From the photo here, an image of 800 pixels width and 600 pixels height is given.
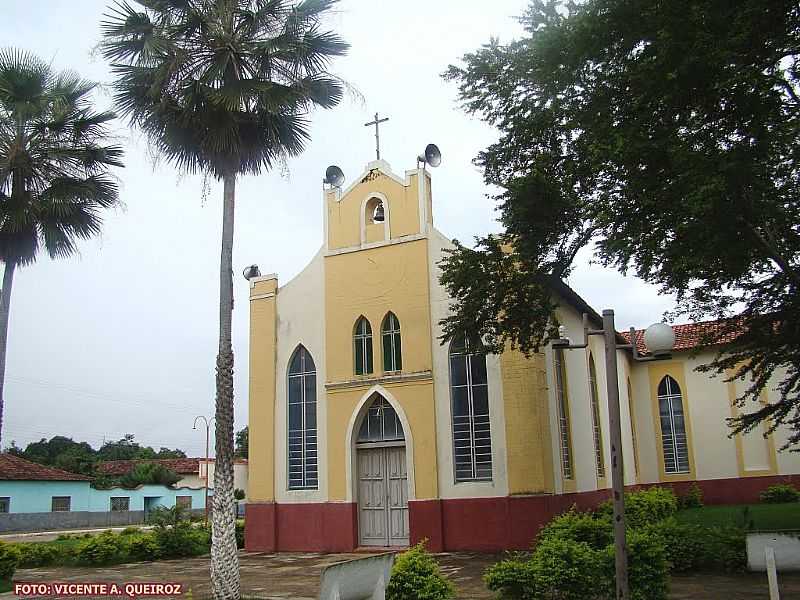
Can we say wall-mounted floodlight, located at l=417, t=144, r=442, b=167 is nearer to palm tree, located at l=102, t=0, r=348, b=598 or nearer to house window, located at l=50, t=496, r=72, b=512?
palm tree, located at l=102, t=0, r=348, b=598

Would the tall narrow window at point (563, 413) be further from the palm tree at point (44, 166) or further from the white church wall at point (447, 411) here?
the palm tree at point (44, 166)

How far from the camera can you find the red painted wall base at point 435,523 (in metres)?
16.9

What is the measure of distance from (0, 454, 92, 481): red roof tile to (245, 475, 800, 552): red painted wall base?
97.3 feet

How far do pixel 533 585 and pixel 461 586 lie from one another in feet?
10.4

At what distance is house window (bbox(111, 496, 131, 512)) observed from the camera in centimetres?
5166

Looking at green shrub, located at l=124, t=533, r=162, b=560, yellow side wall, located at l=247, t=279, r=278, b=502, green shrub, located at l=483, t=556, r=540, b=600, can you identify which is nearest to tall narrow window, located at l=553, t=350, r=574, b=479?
yellow side wall, located at l=247, t=279, r=278, b=502

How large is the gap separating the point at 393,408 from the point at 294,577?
5.04 m

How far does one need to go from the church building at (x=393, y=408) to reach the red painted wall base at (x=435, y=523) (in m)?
0.03

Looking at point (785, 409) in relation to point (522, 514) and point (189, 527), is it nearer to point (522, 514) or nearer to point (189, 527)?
point (522, 514)

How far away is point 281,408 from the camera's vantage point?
791 inches

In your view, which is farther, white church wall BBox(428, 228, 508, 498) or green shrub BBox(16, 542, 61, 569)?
green shrub BBox(16, 542, 61, 569)

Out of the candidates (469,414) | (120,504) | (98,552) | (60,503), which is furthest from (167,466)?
(469,414)

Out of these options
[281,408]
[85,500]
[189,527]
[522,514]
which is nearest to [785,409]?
[522,514]

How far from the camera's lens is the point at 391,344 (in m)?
19.2
